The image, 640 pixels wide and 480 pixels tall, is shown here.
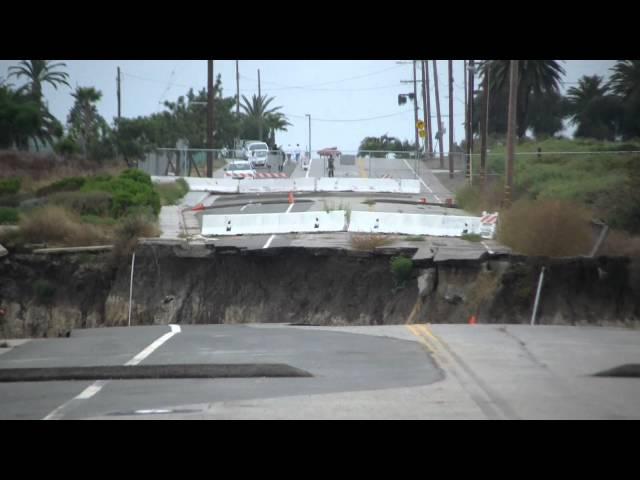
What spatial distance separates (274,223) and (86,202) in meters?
7.48

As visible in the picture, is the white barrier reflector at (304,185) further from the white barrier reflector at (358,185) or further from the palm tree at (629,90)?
the palm tree at (629,90)

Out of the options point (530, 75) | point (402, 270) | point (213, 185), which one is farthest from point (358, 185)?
point (402, 270)

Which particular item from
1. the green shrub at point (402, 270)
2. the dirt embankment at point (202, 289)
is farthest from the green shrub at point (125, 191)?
the green shrub at point (402, 270)

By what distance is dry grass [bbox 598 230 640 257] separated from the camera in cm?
2861

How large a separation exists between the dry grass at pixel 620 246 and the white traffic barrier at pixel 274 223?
33.1 ft

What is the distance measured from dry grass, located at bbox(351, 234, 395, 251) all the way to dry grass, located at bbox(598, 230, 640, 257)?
6982mm

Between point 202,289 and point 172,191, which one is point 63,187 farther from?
point 202,289

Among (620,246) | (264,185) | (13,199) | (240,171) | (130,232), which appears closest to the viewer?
(620,246)

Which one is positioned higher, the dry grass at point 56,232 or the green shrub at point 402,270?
the dry grass at point 56,232

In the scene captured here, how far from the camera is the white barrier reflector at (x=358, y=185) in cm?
5688

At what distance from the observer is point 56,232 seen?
33.3 metres

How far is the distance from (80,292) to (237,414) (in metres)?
22.9
